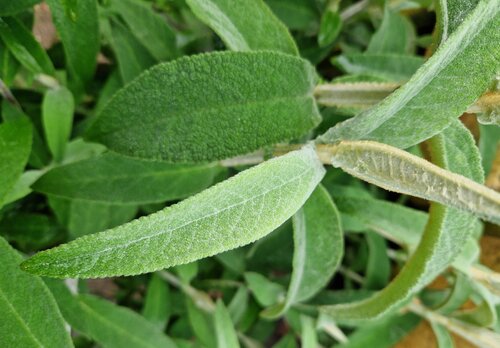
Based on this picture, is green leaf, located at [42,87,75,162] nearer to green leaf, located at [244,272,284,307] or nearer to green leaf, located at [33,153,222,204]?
green leaf, located at [33,153,222,204]

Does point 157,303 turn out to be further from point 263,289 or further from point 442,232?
point 442,232

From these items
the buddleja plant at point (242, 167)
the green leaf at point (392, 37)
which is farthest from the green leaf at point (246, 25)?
the green leaf at point (392, 37)

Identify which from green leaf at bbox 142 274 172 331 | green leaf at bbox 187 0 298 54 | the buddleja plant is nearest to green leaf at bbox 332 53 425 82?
the buddleja plant

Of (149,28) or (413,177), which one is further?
(149,28)

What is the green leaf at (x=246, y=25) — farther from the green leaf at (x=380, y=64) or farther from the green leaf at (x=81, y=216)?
the green leaf at (x=81, y=216)

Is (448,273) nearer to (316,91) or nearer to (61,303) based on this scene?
(316,91)

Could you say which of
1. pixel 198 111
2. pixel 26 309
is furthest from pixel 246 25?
pixel 26 309

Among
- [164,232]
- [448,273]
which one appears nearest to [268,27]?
[164,232]
